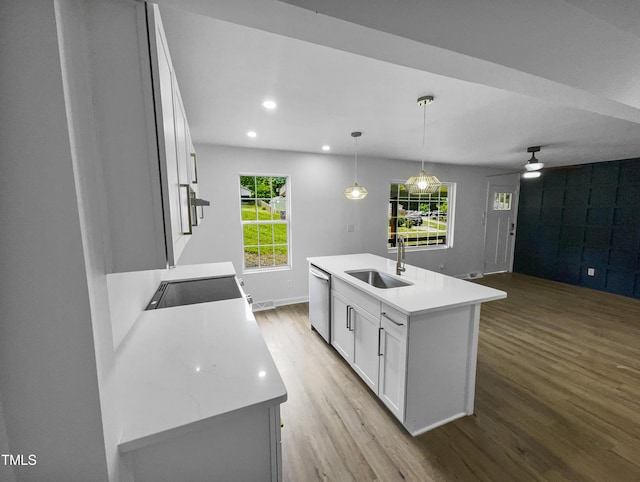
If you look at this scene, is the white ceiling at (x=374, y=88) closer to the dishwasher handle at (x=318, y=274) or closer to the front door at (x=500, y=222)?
the dishwasher handle at (x=318, y=274)

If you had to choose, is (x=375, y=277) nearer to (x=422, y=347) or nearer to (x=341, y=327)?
(x=341, y=327)

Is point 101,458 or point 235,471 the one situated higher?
point 101,458

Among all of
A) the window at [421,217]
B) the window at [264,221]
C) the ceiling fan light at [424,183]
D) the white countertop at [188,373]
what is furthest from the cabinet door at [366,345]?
the window at [421,217]

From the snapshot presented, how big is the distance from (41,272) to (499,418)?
264cm

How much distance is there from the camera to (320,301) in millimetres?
2938

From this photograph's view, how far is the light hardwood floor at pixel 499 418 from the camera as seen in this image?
4.98 feet

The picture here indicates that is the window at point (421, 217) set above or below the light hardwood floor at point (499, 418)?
above

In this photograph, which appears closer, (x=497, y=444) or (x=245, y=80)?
(x=497, y=444)

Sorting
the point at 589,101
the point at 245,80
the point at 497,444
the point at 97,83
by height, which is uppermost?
the point at 245,80

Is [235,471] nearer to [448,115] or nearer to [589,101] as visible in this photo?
[589,101]

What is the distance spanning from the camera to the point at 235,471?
0.86 meters

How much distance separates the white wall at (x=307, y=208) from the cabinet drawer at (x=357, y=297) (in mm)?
1653

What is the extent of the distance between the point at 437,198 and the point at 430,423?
4.42 meters

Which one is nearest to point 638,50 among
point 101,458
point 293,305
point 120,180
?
point 120,180
